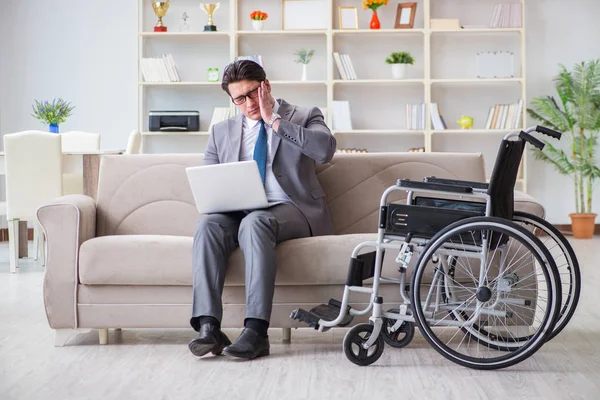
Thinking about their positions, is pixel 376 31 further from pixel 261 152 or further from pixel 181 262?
pixel 181 262

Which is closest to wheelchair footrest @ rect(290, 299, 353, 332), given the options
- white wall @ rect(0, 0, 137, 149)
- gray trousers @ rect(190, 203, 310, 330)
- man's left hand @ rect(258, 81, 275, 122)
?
gray trousers @ rect(190, 203, 310, 330)

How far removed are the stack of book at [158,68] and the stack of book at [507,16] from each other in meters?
2.60

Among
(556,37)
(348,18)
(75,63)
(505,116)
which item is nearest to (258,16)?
(348,18)

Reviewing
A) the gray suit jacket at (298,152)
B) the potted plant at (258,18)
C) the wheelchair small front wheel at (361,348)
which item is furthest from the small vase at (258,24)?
the wheelchair small front wheel at (361,348)

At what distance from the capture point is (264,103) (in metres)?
3.16

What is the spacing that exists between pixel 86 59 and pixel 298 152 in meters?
4.50

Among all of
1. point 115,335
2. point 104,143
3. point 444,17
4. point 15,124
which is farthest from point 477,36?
point 115,335

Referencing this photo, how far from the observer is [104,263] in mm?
3023

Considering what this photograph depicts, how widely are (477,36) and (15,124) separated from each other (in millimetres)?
3900

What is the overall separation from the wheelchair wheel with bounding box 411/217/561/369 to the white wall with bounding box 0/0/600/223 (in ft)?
14.6

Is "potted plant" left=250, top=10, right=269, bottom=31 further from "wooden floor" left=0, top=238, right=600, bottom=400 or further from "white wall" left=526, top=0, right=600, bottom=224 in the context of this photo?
"wooden floor" left=0, top=238, right=600, bottom=400

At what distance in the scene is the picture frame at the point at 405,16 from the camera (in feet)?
23.0

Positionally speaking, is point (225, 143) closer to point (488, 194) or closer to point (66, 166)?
point (488, 194)

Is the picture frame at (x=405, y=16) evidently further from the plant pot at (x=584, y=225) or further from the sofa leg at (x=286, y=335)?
the sofa leg at (x=286, y=335)
